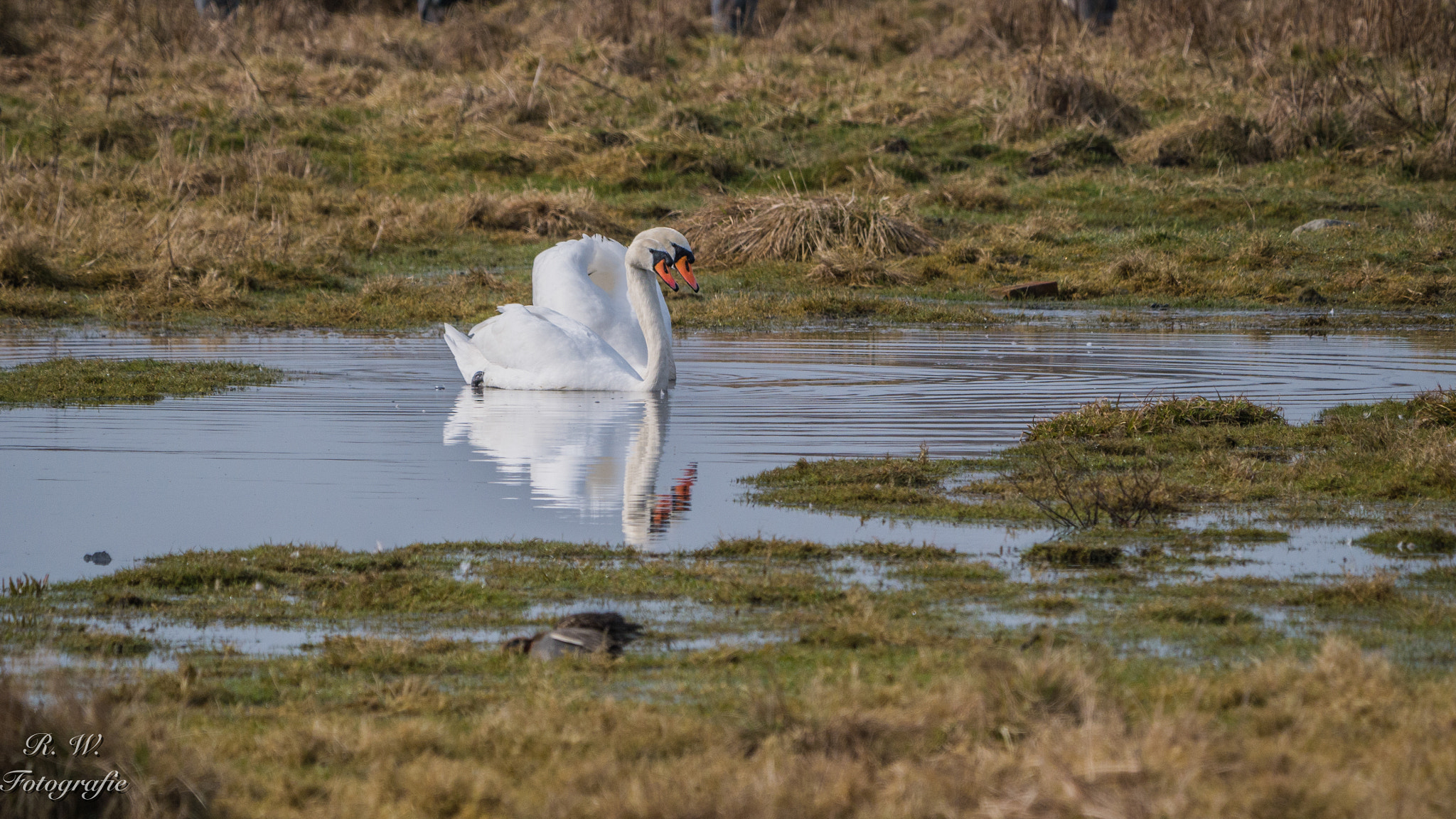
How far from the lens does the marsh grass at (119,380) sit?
12.3m

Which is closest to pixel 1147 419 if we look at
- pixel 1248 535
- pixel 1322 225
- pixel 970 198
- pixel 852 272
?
pixel 1248 535

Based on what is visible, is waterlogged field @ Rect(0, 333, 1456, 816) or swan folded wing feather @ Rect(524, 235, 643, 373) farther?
swan folded wing feather @ Rect(524, 235, 643, 373)

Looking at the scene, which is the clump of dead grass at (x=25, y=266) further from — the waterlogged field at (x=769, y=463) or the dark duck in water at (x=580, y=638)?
the dark duck in water at (x=580, y=638)

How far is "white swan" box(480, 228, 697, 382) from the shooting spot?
13781 millimetres

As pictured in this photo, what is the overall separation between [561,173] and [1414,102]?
12.8 meters

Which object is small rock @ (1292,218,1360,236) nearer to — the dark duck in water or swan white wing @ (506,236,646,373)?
swan white wing @ (506,236,646,373)

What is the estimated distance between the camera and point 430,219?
23.0m

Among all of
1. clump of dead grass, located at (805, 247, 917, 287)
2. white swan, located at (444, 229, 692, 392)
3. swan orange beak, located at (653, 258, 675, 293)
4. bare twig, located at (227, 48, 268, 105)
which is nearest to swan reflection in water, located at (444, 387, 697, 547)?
white swan, located at (444, 229, 692, 392)

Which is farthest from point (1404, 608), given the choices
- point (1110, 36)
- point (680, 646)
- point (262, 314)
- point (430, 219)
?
point (1110, 36)

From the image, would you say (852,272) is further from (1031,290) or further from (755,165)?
(755,165)

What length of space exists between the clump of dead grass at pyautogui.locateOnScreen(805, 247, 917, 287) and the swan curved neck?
6343 millimetres

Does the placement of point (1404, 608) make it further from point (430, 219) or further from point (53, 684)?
point (430, 219)

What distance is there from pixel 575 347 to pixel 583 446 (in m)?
2.92

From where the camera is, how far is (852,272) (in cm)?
2030
